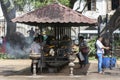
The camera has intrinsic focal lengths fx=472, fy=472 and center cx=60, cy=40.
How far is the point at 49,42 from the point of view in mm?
21141

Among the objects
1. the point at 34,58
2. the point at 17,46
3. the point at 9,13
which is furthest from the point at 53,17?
the point at 9,13

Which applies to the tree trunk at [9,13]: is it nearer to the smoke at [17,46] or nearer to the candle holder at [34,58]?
the smoke at [17,46]

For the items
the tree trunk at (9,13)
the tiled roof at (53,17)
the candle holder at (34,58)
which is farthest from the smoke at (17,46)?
the candle holder at (34,58)

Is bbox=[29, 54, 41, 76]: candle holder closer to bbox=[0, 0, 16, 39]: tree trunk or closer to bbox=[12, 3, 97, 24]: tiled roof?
bbox=[12, 3, 97, 24]: tiled roof

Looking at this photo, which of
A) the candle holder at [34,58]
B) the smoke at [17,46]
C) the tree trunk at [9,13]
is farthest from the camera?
the tree trunk at [9,13]

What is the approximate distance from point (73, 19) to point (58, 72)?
8.61 ft

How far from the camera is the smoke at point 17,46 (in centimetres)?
3117

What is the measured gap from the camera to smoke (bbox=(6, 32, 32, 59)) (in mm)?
31172

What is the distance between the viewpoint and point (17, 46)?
32.6 meters

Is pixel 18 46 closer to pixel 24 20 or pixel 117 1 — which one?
pixel 24 20

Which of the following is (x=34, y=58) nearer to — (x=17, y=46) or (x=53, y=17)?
(x=53, y=17)

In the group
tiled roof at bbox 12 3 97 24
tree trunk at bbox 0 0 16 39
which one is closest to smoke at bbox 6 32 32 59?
tree trunk at bbox 0 0 16 39

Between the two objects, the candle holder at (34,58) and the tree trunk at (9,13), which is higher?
the tree trunk at (9,13)

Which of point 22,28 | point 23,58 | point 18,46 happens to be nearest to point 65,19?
point 23,58
